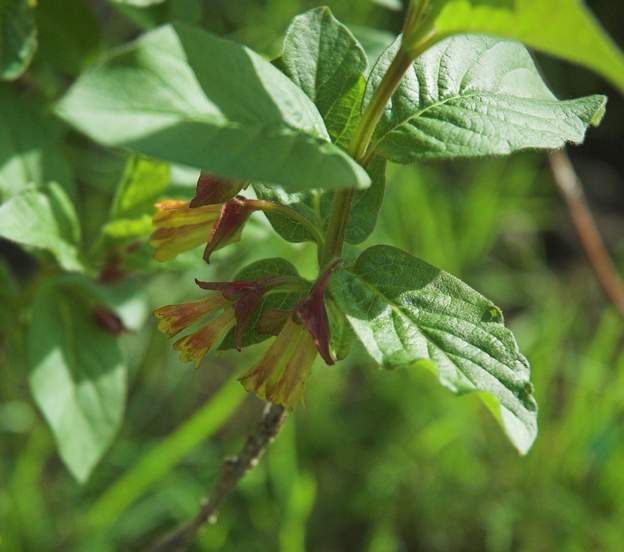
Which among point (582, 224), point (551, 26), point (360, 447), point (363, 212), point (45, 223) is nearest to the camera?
point (551, 26)

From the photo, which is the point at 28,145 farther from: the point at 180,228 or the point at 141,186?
the point at 180,228

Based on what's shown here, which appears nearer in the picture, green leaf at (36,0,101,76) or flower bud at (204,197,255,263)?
flower bud at (204,197,255,263)

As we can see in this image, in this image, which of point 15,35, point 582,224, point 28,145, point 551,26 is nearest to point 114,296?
point 28,145

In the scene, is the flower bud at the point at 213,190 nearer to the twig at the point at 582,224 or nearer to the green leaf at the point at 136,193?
the green leaf at the point at 136,193

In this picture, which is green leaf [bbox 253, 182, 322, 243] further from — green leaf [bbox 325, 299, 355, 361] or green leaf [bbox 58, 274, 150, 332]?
green leaf [bbox 58, 274, 150, 332]

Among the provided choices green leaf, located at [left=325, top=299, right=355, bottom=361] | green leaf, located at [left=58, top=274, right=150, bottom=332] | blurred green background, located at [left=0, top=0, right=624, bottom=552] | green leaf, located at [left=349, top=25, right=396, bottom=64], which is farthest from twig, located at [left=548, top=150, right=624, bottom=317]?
green leaf, located at [left=325, top=299, right=355, bottom=361]

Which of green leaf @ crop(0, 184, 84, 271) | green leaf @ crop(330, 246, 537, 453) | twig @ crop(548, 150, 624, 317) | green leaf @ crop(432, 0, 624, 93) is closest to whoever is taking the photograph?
green leaf @ crop(432, 0, 624, 93)
